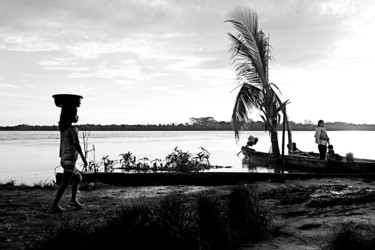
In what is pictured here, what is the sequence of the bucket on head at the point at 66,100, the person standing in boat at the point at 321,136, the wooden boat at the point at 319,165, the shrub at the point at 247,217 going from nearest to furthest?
the shrub at the point at 247,217 → the bucket on head at the point at 66,100 → the wooden boat at the point at 319,165 → the person standing in boat at the point at 321,136

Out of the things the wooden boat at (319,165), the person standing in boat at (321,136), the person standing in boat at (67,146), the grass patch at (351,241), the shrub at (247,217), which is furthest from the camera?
the person standing in boat at (321,136)

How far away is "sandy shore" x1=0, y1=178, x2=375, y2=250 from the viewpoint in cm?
490

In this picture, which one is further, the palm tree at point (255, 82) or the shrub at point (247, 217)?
the palm tree at point (255, 82)

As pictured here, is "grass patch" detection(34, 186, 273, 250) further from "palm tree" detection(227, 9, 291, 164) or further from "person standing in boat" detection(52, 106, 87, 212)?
"palm tree" detection(227, 9, 291, 164)

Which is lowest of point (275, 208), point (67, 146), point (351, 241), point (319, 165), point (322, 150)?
point (319, 165)

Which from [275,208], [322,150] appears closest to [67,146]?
[275,208]

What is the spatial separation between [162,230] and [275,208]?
129 inches

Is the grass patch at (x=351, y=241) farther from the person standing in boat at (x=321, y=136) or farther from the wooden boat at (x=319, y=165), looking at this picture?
the person standing in boat at (x=321, y=136)

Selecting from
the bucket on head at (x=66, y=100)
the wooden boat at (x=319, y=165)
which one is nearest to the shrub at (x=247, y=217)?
the bucket on head at (x=66, y=100)

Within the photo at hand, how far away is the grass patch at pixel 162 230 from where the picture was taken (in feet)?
13.7

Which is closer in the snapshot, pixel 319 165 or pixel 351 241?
pixel 351 241

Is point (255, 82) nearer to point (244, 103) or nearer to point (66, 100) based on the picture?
point (244, 103)

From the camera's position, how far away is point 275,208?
6961 millimetres

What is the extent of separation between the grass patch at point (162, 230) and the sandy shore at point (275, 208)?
0.27 metres
